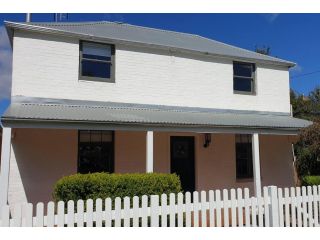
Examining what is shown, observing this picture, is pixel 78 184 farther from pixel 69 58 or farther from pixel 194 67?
pixel 194 67

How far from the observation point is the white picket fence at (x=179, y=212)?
16.3 ft

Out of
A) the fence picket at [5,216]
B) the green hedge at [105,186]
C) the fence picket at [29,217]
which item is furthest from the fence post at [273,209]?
the fence picket at [5,216]

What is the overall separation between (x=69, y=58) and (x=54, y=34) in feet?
3.00

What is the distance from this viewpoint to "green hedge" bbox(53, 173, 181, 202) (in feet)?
25.2

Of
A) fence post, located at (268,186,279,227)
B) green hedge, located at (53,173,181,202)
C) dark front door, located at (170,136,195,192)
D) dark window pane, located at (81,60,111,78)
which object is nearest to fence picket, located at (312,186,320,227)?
fence post, located at (268,186,279,227)

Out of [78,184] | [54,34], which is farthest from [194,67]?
[78,184]

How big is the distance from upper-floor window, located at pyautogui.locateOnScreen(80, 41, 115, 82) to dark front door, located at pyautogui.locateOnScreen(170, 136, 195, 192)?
349 cm

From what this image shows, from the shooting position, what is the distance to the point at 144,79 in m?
12.0

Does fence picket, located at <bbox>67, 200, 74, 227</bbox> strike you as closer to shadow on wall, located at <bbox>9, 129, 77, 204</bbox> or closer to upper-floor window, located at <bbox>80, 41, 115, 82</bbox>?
shadow on wall, located at <bbox>9, 129, 77, 204</bbox>

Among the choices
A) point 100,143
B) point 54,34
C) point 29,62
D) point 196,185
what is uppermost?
point 54,34

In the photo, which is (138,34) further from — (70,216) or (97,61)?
(70,216)

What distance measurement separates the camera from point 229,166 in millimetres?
13164
